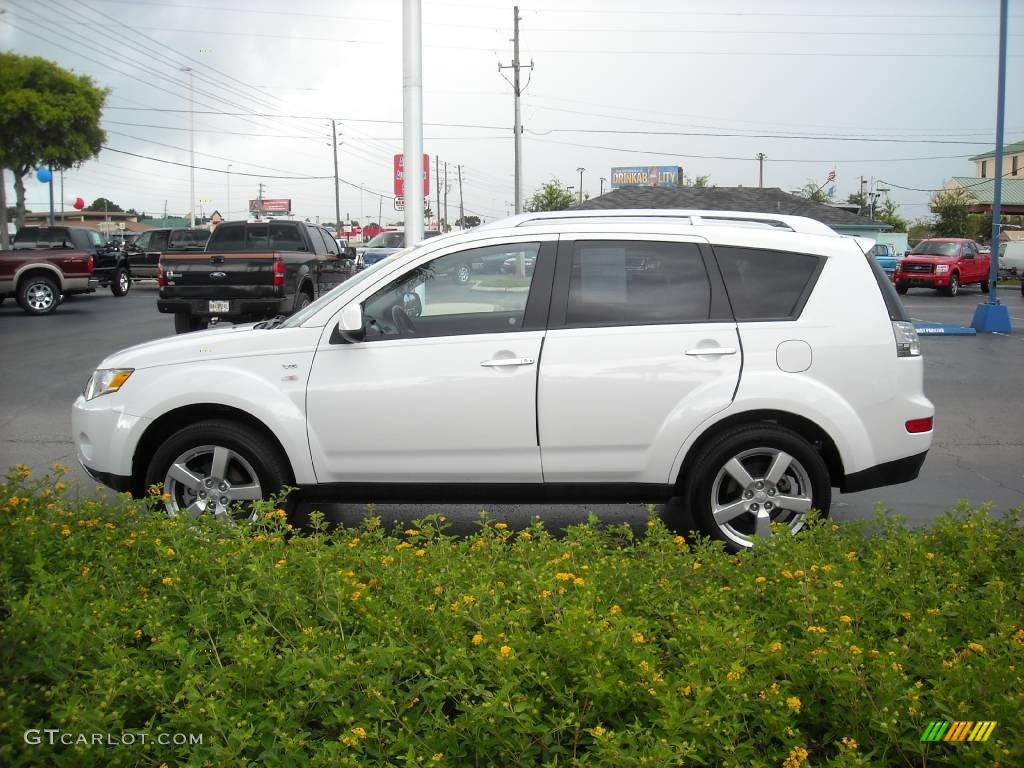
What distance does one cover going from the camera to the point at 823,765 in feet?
9.07

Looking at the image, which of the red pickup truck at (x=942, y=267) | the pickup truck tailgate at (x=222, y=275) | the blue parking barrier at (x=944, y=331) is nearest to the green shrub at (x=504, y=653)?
the pickup truck tailgate at (x=222, y=275)

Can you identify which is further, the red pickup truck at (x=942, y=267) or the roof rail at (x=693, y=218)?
the red pickup truck at (x=942, y=267)

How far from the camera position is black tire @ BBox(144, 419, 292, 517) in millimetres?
5637

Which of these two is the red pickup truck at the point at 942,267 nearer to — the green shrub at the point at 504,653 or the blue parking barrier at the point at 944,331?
the blue parking barrier at the point at 944,331

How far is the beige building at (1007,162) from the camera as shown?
73438 mm

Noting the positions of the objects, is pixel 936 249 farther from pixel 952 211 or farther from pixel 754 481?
pixel 952 211

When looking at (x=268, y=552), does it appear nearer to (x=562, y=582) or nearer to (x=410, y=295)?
(x=562, y=582)

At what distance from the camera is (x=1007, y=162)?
79.6 metres

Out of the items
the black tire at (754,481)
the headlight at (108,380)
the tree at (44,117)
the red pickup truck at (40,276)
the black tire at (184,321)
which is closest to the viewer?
the tree at (44,117)

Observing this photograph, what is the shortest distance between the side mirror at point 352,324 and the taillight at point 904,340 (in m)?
2.97

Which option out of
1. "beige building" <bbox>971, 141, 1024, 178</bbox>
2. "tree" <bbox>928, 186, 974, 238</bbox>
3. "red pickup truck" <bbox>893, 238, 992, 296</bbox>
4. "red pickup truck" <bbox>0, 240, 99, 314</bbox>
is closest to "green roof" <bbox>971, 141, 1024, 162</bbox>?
"beige building" <bbox>971, 141, 1024, 178</bbox>

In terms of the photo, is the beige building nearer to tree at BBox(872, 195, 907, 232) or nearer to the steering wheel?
tree at BBox(872, 195, 907, 232)

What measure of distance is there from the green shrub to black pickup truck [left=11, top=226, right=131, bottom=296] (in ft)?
74.6

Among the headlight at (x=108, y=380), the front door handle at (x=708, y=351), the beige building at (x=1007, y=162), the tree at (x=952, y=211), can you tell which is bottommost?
the headlight at (x=108, y=380)
